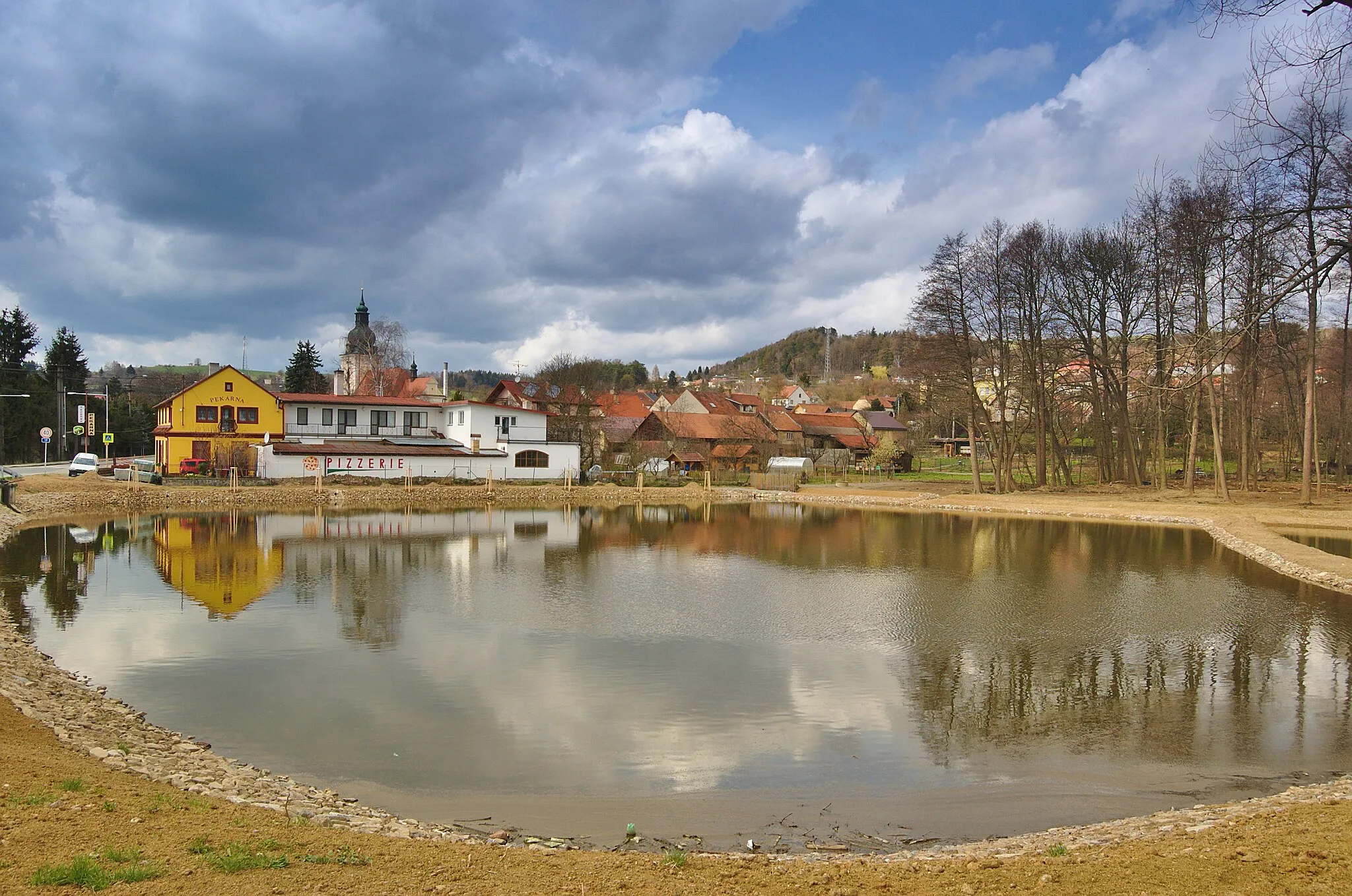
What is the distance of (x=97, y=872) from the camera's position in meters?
5.15

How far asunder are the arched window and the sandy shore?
4707cm

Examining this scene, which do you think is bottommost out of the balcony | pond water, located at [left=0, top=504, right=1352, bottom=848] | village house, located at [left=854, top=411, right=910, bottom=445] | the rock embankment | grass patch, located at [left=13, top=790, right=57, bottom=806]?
pond water, located at [left=0, top=504, right=1352, bottom=848]

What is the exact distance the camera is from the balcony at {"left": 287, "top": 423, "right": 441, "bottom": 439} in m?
55.2

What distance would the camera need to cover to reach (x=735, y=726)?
35.9 feet

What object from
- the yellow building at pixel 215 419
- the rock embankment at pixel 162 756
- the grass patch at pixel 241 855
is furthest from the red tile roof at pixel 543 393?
the grass patch at pixel 241 855

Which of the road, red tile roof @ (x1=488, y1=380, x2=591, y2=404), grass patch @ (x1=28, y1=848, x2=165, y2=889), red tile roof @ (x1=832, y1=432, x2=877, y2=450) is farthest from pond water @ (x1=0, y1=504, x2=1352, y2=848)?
red tile roof @ (x1=832, y1=432, x2=877, y2=450)

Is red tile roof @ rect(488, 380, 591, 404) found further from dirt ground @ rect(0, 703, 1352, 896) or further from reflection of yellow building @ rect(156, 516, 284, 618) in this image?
dirt ground @ rect(0, 703, 1352, 896)

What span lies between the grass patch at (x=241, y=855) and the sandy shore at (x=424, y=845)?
0.04 meters

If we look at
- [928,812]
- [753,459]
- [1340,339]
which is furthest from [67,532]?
[1340,339]

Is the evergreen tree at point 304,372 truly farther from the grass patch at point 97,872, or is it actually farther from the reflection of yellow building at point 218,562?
the grass patch at point 97,872

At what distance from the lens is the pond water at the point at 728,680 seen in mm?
8914

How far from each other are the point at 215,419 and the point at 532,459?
→ 20.2 metres

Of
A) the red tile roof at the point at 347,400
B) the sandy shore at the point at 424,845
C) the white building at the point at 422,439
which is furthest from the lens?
the red tile roof at the point at 347,400

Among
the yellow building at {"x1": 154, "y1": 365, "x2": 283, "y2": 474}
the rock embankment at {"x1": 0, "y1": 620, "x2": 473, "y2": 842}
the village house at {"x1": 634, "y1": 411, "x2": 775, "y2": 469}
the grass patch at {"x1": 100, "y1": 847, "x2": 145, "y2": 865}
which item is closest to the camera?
the grass patch at {"x1": 100, "y1": 847, "x2": 145, "y2": 865}
